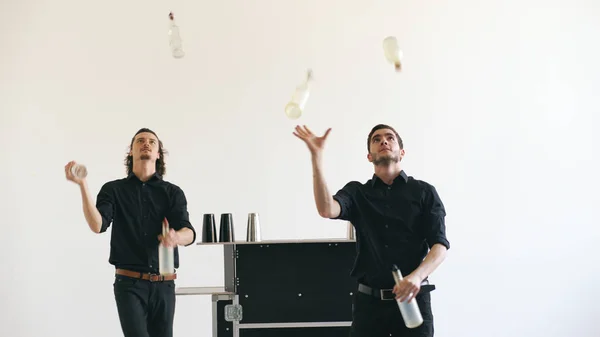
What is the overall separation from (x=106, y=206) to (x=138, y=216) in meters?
0.17

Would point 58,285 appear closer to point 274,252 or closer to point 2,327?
point 2,327

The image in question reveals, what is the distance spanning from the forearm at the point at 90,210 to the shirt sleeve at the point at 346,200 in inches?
49.7

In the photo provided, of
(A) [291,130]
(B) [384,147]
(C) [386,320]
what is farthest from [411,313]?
(A) [291,130]

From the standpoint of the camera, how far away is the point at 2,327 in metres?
4.98

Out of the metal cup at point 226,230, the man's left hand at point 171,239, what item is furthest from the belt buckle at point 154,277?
the metal cup at point 226,230

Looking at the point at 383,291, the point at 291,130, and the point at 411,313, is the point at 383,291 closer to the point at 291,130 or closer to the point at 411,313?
the point at 411,313

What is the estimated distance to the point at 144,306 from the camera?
130 inches

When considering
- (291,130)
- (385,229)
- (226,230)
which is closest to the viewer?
(385,229)

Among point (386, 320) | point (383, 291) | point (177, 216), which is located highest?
point (177, 216)

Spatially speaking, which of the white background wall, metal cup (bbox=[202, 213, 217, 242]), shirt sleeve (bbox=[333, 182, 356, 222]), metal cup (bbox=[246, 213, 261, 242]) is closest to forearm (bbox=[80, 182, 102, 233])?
metal cup (bbox=[202, 213, 217, 242])

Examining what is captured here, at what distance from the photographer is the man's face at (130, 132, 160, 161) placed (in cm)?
351

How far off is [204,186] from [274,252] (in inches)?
55.4

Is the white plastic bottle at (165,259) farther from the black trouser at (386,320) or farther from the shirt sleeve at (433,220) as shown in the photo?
the shirt sleeve at (433,220)

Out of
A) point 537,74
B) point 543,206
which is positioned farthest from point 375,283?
point 537,74
